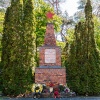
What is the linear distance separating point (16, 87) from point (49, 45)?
327 centimetres

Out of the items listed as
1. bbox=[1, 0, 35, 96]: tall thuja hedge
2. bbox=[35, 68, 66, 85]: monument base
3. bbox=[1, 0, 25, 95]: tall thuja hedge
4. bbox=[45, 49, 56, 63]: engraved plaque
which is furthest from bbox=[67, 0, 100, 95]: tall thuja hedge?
bbox=[1, 0, 25, 95]: tall thuja hedge

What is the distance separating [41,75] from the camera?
49.4ft

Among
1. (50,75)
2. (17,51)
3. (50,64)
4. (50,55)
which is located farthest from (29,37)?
(50,75)

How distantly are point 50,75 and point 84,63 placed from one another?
7.39 feet

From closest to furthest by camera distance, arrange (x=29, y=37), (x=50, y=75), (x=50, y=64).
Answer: (x=50, y=75)
(x=50, y=64)
(x=29, y=37)

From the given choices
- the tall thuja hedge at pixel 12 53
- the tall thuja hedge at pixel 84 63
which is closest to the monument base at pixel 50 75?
the tall thuja hedge at pixel 84 63

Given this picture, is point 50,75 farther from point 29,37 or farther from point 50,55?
point 29,37

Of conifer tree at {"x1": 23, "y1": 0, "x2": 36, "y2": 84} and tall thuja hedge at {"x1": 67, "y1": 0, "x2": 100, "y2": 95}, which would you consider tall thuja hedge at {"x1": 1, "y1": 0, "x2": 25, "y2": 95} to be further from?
tall thuja hedge at {"x1": 67, "y1": 0, "x2": 100, "y2": 95}

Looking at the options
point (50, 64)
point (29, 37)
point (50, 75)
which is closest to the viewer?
point (50, 75)

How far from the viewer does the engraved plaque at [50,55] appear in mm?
15466

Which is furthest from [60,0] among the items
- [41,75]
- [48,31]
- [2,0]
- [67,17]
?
[41,75]

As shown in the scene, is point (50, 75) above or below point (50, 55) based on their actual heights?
below

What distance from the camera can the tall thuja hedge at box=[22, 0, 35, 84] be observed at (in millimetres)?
15219

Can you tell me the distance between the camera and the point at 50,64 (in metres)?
15.4
